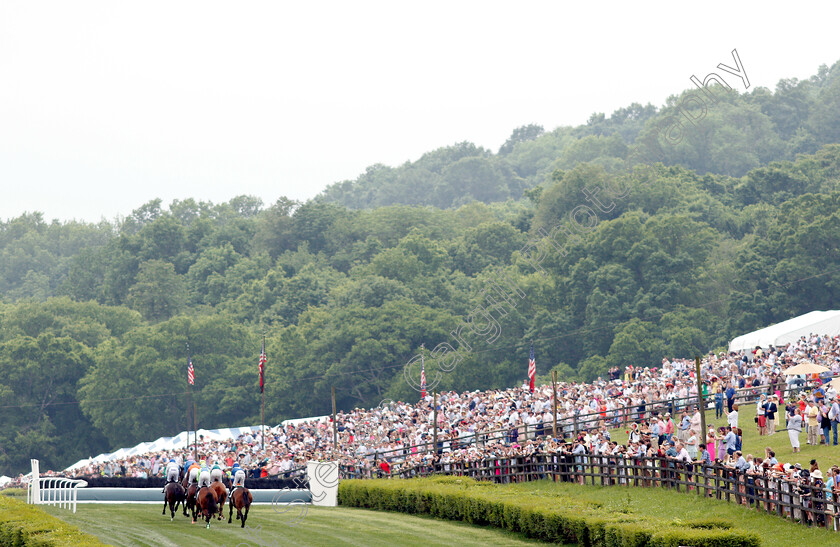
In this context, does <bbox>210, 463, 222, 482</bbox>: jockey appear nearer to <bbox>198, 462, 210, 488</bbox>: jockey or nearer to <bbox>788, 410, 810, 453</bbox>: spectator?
<bbox>198, 462, 210, 488</bbox>: jockey

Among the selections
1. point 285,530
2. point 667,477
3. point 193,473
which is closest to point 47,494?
point 193,473

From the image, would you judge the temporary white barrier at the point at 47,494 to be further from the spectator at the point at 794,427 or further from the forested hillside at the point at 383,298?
the forested hillside at the point at 383,298

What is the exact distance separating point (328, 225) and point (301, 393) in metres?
40.1

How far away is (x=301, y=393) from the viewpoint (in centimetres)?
8244

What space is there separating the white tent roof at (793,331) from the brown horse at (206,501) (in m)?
30.6

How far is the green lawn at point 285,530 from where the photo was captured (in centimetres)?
2008

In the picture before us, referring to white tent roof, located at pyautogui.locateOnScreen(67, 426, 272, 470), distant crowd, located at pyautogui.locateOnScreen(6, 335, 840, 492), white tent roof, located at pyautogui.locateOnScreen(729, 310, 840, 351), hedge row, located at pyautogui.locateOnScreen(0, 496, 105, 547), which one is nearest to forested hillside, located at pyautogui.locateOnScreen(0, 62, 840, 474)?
white tent roof, located at pyautogui.locateOnScreen(67, 426, 272, 470)

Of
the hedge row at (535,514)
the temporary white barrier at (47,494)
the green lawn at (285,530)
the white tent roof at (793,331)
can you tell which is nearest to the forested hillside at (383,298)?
the white tent roof at (793,331)

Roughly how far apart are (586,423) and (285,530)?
16.1m

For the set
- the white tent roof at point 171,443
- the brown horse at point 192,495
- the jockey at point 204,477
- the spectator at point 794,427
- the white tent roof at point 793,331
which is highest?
the white tent roof at point 793,331

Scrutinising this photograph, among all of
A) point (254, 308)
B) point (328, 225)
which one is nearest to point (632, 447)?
point (254, 308)

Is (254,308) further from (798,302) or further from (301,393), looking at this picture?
(798,302)

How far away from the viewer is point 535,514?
69.9 ft

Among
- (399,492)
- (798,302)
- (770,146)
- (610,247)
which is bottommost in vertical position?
(399,492)
